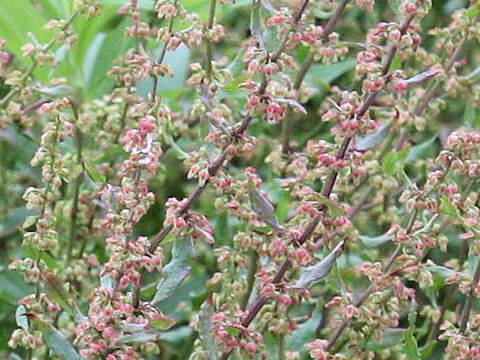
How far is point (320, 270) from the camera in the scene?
1.08 meters

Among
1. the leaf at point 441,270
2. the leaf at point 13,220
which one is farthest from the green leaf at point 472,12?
the leaf at point 13,220

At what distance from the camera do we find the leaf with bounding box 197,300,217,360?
3.54ft

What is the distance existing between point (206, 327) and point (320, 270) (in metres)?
0.13

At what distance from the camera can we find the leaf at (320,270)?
108 centimetres

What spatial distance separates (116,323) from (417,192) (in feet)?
1.14

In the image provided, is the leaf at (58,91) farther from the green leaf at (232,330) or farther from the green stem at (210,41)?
the green leaf at (232,330)

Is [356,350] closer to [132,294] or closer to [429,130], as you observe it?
[132,294]

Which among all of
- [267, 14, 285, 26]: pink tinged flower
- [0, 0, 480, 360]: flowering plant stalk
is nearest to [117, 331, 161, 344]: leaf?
[0, 0, 480, 360]: flowering plant stalk

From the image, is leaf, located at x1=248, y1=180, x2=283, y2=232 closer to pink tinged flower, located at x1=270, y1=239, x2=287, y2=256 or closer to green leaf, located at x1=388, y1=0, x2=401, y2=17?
pink tinged flower, located at x1=270, y1=239, x2=287, y2=256

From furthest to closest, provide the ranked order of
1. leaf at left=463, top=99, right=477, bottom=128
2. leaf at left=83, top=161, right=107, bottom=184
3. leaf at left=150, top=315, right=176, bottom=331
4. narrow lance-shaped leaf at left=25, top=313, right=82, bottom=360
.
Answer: leaf at left=463, top=99, right=477, bottom=128, leaf at left=83, top=161, right=107, bottom=184, narrow lance-shaped leaf at left=25, top=313, right=82, bottom=360, leaf at left=150, top=315, right=176, bottom=331

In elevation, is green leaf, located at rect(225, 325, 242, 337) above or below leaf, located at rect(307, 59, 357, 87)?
below

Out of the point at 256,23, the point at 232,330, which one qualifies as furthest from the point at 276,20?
the point at 232,330

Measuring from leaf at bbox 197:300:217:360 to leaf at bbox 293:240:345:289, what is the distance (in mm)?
93

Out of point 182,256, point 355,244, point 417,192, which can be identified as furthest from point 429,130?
point 182,256
